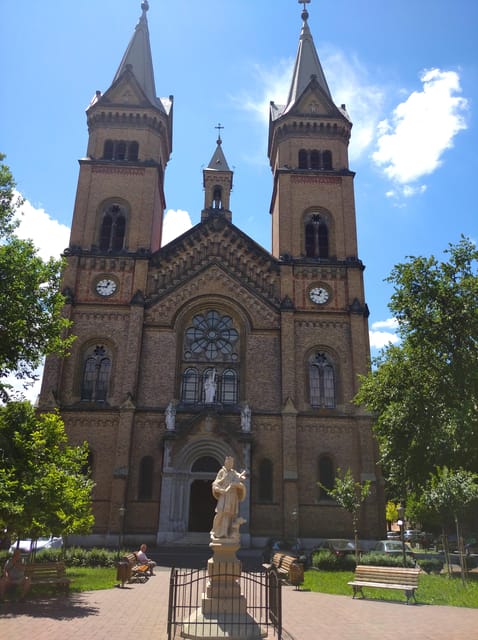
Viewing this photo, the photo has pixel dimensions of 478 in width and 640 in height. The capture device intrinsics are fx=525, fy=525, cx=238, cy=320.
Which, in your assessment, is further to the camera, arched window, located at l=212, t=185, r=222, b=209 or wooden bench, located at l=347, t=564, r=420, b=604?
arched window, located at l=212, t=185, r=222, b=209

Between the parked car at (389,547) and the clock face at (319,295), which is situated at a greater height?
the clock face at (319,295)

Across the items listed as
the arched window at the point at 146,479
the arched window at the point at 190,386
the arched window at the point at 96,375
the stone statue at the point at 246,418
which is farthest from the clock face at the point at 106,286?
the stone statue at the point at 246,418

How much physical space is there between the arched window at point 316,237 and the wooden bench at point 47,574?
25186mm

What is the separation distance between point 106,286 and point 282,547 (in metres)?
18.2

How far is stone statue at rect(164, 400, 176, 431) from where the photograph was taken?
93.1 ft

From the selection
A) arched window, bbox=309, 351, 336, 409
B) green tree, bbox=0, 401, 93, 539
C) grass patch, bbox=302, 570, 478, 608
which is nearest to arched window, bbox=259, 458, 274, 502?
arched window, bbox=309, 351, 336, 409

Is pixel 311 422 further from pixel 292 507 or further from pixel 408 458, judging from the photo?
pixel 408 458

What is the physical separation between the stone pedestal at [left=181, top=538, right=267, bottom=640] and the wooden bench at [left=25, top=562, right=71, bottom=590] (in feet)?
18.8

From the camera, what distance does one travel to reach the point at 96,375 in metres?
30.7

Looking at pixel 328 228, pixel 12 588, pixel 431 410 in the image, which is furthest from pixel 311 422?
pixel 12 588

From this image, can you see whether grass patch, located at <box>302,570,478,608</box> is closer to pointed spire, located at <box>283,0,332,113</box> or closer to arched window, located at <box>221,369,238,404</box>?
arched window, located at <box>221,369,238,404</box>

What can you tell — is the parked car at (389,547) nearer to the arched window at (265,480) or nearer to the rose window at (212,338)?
the arched window at (265,480)

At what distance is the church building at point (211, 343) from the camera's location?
91.7 ft

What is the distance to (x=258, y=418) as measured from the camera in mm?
29469
